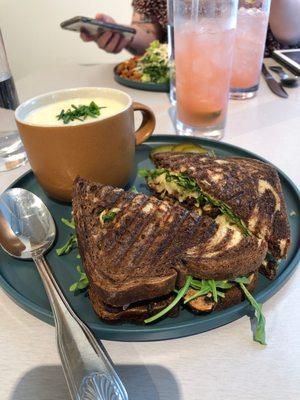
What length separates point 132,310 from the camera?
2.36ft

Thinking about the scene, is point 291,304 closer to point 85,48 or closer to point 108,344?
point 108,344

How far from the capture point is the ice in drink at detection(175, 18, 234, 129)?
4.41ft

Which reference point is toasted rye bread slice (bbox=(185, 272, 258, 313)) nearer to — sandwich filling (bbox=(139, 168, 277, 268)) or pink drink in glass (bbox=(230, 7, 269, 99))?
sandwich filling (bbox=(139, 168, 277, 268))

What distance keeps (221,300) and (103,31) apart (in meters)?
2.20

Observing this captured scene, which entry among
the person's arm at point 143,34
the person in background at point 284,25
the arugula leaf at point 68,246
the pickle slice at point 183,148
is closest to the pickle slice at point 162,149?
the pickle slice at point 183,148

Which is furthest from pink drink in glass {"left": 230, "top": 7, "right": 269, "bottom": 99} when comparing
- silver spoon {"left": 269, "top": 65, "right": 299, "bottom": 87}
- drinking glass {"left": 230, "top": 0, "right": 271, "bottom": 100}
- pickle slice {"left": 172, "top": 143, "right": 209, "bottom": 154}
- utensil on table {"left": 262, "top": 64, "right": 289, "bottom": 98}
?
pickle slice {"left": 172, "top": 143, "right": 209, "bottom": 154}

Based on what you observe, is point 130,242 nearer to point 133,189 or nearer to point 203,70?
point 133,189

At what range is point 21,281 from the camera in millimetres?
826

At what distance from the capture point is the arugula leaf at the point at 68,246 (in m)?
0.90

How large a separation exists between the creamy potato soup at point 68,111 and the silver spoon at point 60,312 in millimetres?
239

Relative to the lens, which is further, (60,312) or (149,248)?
(149,248)

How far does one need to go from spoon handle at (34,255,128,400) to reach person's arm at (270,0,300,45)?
2661mm

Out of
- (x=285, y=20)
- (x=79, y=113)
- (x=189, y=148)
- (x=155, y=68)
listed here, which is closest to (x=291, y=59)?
(x=285, y=20)

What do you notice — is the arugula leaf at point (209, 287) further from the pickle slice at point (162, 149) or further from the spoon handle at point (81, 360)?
the pickle slice at point (162, 149)
